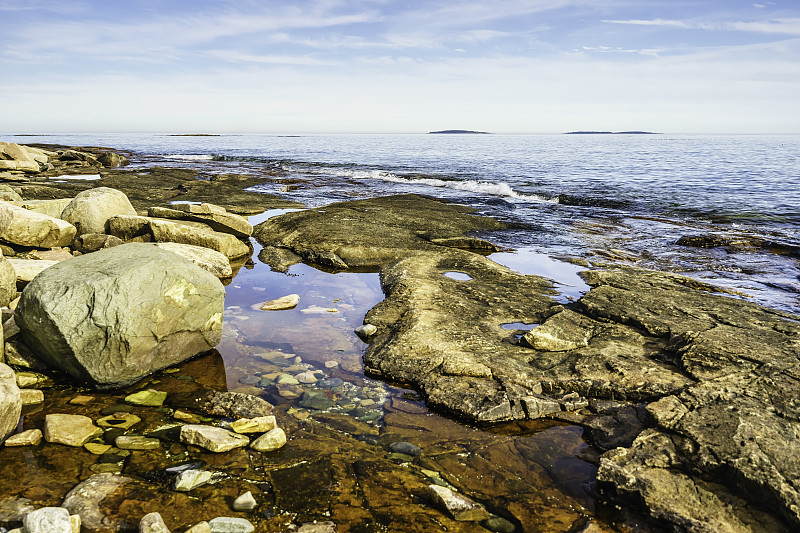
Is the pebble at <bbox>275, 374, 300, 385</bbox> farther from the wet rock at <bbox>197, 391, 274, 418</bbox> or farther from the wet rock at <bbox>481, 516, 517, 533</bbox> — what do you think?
the wet rock at <bbox>481, 516, 517, 533</bbox>

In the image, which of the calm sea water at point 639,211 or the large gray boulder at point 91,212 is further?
the calm sea water at point 639,211

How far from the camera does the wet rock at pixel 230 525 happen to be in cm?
294

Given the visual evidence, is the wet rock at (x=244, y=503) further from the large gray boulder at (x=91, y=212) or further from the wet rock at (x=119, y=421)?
the large gray boulder at (x=91, y=212)

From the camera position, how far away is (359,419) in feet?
14.3

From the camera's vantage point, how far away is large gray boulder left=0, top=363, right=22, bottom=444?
3.65m

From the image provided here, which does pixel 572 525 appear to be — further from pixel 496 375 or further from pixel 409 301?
pixel 409 301

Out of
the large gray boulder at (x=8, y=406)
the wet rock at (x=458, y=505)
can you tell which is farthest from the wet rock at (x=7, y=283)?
the wet rock at (x=458, y=505)

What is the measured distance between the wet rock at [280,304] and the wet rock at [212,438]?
11.1 ft

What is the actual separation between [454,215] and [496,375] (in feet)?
36.6

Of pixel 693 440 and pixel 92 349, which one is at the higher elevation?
pixel 92 349

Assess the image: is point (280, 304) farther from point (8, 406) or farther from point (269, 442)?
point (8, 406)

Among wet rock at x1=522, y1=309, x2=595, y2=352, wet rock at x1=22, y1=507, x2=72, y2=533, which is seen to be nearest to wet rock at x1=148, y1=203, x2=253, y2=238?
wet rock at x1=522, y1=309, x2=595, y2=352

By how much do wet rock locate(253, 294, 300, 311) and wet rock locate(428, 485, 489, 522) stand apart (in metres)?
4.45

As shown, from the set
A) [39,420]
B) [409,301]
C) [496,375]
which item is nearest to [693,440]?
[496,375]
